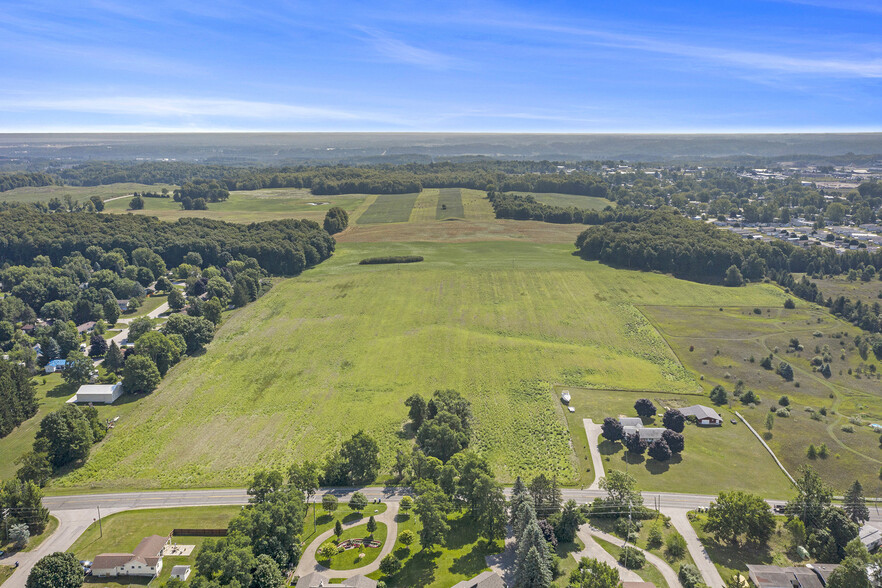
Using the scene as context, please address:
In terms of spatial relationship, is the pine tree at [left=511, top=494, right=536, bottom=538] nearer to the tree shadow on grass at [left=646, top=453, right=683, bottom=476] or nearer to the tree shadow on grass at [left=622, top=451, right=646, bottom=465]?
the tree shadow on grass at [left=622, top=451, right=646, bottom=465]

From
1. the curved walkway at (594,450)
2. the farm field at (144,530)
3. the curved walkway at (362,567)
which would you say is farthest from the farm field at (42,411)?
the curved walkway at (594,450)

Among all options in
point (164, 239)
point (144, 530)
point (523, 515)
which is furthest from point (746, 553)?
point (164, 239)

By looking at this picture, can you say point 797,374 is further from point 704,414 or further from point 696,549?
point 696,549

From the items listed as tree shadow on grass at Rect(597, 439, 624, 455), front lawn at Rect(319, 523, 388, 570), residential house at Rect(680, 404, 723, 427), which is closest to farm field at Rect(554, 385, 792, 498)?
tree shadow on grass at Rect(597, 439, 624, 455)

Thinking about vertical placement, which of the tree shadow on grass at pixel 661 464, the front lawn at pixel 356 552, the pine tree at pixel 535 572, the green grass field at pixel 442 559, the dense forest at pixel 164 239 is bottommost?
the green grass field at pixel 442 559

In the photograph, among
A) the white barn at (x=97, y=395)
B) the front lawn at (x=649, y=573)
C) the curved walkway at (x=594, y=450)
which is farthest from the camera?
the white barn at (x=97, y=395)

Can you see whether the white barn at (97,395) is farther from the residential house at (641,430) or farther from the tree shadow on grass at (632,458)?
the residential house at (641,430)

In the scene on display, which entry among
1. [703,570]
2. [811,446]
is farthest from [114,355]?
[811,446]
